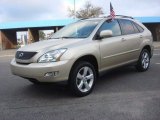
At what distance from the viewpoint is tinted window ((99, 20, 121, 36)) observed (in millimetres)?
7213

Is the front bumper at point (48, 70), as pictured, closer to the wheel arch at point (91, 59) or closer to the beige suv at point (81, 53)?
the beige suv at point (81, 53)

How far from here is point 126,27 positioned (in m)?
8.09

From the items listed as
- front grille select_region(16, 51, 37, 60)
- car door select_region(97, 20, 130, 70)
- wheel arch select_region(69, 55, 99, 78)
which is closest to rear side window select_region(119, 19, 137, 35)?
car door select_region(97, 20, 130, 70)

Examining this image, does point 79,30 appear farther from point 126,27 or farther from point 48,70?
point 48,70

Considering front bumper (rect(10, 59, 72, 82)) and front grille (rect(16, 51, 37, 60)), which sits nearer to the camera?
front bumper (rect(10, 59, 72, 82))

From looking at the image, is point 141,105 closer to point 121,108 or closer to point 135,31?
point 121,108

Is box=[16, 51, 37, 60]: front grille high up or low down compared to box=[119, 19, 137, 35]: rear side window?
down

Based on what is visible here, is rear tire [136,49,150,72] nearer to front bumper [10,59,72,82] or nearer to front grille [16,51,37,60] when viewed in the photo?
front bumper [10,59,72,82]

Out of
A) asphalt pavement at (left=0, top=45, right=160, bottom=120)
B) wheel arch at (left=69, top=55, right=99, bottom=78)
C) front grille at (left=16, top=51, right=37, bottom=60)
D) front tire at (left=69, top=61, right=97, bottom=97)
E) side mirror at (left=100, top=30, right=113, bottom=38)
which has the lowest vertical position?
asphalt pavement at (left=0, top=45, right=160, bottom=120)

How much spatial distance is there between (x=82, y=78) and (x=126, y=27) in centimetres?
262

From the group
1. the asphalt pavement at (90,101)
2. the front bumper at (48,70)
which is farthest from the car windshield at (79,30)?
the asphalt pavement at (90,101)

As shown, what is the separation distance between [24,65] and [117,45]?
2520 mm

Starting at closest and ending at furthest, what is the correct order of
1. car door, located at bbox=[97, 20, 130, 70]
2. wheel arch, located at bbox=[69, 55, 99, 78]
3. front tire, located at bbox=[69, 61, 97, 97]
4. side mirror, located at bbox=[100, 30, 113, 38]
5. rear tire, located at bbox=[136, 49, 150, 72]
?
A: front tire, located at bbox=[69, 61, 97, 97] → wheel arch, located at bbox=[69, 55, 99, 78] → side mirror, located at bbox=[100, 30, 113, 38] → car door, located at bbox=[97, 20, 130, 70] → rear tire, located at bbox=[136, 49, 150, 72]

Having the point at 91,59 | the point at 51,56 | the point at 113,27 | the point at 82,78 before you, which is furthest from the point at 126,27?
the point at 51,56
